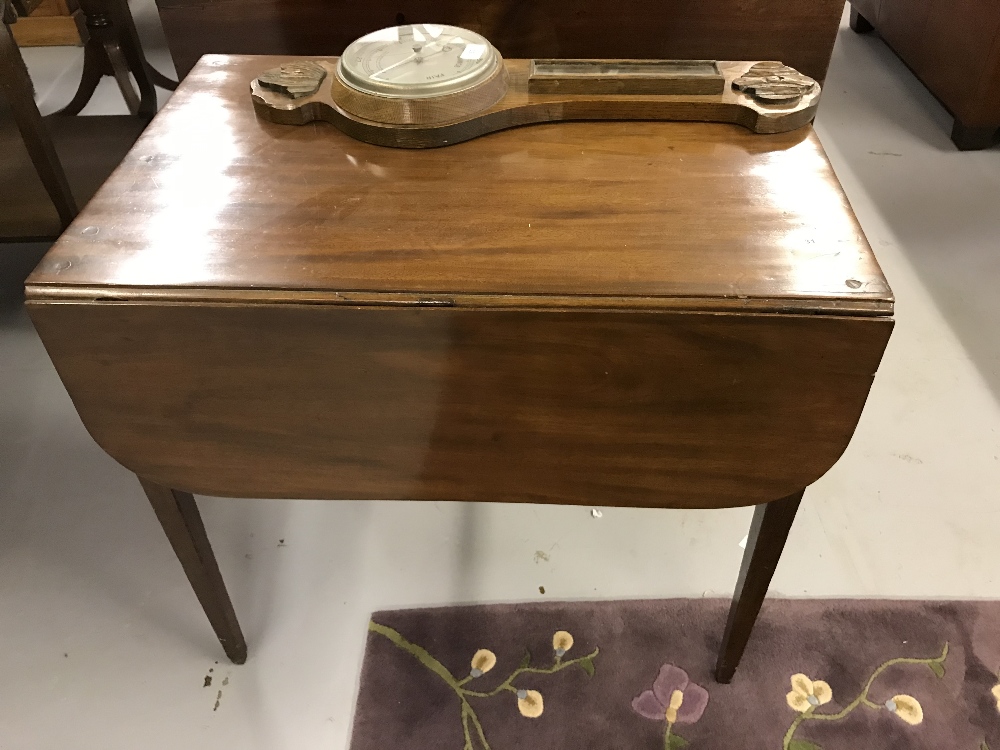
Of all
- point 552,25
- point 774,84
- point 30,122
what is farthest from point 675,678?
point 30,122

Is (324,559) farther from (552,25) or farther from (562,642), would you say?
(552,25)

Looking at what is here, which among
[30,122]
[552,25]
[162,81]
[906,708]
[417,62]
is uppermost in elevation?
[417,62]

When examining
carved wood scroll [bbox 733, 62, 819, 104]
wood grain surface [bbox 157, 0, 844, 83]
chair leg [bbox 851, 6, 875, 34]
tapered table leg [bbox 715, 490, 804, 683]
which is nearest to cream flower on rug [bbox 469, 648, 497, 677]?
tapered table leg [bbox 715, 490, 804, 683]

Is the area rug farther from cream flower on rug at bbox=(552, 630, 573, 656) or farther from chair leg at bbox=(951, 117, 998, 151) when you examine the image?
chair leg at bbox=(951, 117, 998, 151)

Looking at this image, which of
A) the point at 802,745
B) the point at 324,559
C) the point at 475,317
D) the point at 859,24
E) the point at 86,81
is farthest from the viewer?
the point at 859,24

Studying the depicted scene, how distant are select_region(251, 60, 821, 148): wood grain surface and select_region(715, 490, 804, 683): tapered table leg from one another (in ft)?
1.45

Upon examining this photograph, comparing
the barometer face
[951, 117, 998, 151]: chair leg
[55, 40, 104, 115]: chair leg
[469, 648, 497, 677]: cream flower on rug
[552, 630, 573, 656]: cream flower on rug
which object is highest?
the barometer face

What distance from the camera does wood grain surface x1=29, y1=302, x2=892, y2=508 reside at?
2.27 ft

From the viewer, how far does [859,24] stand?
2.80 m

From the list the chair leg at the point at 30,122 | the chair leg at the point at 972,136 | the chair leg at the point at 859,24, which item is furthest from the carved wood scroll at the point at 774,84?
the chair leg at the point at 859,24

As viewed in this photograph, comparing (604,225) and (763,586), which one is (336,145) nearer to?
(604,225)

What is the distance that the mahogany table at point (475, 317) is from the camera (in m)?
0.69

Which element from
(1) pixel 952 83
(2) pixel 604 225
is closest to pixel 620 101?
(2) pixel 604 225

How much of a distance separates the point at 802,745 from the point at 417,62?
3.35 ft
